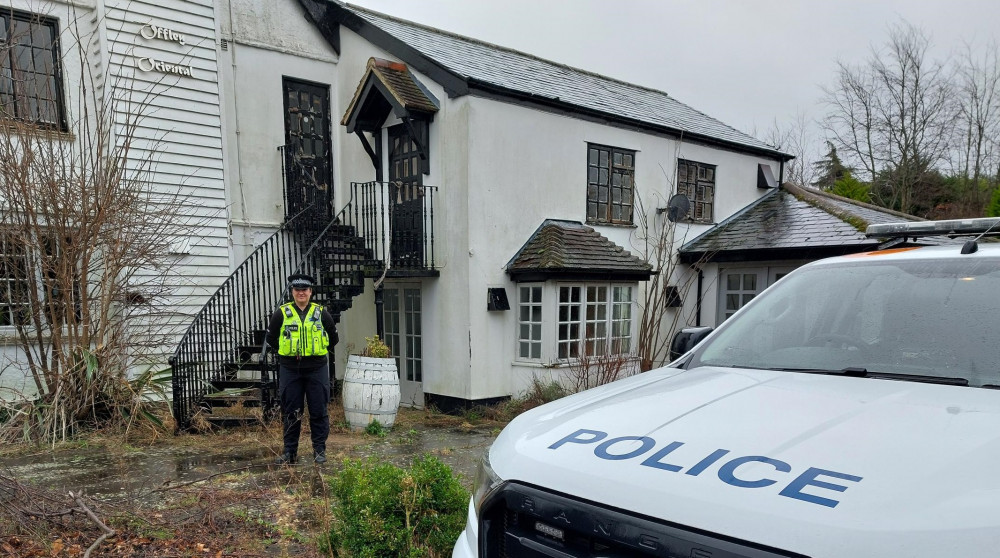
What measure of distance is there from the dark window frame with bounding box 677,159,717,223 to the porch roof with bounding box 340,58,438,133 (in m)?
5.74

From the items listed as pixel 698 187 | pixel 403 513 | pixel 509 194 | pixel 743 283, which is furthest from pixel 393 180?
pixel 403 513

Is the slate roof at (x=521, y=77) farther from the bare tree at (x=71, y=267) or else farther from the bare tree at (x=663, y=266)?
the bare tree at (x=71, y=267)

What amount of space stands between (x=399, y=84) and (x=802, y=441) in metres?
8.83

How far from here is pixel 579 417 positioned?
2.22 meters

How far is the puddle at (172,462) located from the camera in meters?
5.34

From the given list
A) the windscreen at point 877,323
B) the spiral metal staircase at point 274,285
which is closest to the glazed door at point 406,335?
the spiral metal staircase at point 274,285

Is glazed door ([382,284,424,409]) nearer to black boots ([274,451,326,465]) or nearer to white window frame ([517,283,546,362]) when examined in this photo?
white window frame ([517,283,546,362])

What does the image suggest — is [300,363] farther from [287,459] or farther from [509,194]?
[509,194]

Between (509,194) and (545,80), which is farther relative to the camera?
(545,80)

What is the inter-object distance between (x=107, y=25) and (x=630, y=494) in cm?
969

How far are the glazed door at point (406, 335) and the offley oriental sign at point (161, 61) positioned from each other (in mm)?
4743

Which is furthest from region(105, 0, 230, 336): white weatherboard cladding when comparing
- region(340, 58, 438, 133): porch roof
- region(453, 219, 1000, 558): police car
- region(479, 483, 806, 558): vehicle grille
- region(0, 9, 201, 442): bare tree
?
region(453, 219, 1000, 558): police car

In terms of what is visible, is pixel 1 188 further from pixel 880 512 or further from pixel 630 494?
pixel 880 512

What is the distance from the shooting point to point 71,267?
693cm
